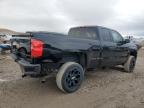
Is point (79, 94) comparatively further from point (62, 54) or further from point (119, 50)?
point (119, 50)

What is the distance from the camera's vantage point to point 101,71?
8.98 meters

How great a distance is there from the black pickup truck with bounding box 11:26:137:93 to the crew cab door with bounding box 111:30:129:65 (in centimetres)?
63

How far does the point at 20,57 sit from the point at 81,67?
5.42 feet

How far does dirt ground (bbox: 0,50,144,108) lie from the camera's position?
5352mm

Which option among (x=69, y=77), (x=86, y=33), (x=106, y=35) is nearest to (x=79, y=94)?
(x=69, y=77)

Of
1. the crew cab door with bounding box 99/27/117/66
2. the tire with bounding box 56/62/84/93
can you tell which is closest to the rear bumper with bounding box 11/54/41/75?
the tire with bounding box 56/62/84/93

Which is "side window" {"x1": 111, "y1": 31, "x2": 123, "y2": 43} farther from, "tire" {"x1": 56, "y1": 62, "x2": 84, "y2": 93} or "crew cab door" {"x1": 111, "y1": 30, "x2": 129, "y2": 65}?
"tire" {"x1": 56, "y1": 62, "x2": 84, "y2": 93}

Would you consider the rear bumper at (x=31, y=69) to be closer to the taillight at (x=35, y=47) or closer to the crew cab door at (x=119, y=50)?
the taillight at (x=35, y=47)

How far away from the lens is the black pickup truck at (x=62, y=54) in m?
5.60

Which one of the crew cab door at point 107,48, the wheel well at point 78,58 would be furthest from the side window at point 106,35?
the wheel well at point 78,58

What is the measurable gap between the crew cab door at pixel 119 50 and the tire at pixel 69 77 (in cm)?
237

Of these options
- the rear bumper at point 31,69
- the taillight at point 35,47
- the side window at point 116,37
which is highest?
the side window at point 116,37

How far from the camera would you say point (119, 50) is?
838cm

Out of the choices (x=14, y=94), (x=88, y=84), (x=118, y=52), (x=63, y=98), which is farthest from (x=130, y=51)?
(x=14, y=94)
